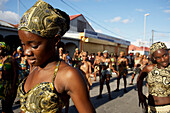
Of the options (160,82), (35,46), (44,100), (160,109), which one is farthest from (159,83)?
(35,46)

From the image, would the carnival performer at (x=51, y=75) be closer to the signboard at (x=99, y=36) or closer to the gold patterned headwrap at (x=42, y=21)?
the gold patterned headwrap at (x=42, y=21)

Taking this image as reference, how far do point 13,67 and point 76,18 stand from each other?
1988 cm

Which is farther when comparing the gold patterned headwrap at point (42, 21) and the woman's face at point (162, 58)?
the woman's face at point (162, 58)

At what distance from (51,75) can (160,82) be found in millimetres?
2112

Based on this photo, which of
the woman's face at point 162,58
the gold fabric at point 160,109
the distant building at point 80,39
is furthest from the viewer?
the distant building at point 80,39

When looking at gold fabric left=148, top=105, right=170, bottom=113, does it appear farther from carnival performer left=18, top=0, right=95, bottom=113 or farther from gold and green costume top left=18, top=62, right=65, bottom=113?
gold and green costume top left=18, top=62, right=65, bottom=113

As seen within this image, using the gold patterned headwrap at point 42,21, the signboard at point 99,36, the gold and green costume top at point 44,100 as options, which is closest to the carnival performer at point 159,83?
the gold and green costume top at point 44,100

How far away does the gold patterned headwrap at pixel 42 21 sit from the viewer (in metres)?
1.02

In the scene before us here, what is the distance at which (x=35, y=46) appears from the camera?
1.05 m

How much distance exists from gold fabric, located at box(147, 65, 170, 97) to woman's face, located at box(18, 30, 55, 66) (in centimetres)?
216

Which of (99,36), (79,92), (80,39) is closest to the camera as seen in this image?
(79,92)

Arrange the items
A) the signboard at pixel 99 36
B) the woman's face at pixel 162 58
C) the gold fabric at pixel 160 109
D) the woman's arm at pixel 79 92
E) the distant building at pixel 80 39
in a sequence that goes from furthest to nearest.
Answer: the signboard at pixel 99 36, the distant building at pixel 80 39, the woman's face at pixel 162 58, the gold fabric at pixel 160 109, the woman's arm at pixel 79 92

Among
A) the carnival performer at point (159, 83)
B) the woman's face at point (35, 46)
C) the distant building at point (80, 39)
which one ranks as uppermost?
the distant building at point (80, 39)

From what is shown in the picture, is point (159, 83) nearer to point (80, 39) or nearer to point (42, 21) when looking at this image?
point (42, 21)
